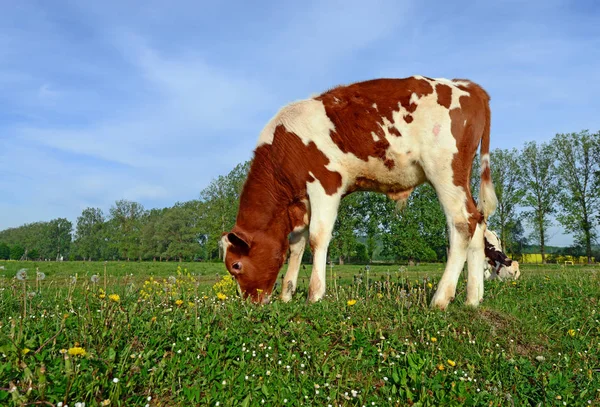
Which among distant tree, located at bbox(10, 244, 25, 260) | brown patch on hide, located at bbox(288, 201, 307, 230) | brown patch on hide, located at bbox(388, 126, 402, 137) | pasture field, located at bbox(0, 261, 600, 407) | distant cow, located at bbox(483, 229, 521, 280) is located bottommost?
distant tree, located at bbox(10, 244, 25, 260)

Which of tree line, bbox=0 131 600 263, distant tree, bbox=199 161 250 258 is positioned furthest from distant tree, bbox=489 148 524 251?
distant tree, bbox=199 161 250 258

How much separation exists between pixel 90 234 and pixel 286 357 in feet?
434

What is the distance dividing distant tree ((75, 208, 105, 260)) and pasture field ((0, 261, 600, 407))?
112m

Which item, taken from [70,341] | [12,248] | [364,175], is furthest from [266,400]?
[12,248]

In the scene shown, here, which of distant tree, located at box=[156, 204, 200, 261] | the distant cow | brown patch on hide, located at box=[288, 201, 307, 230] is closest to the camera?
brown patch on hide, located at box=[288, 201, 307, 230]

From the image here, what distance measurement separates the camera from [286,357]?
3.98 metres

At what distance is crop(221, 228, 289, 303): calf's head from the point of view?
7.14m

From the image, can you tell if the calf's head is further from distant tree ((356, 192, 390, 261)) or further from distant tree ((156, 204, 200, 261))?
distant tree ((156, 204, 200, 261))

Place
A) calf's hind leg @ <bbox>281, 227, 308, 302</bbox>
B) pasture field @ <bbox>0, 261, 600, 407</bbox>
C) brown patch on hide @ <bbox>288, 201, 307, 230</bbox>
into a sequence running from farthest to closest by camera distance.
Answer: calf's hind leg @ <bbox>281, 227, 308, 302</bbox>
brown patch on hide @ <bbox>288, 201, 307, 230</bbox>
pasture field @ <bbox>0, 261, 600, 407</bbox>

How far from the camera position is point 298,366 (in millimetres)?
3885

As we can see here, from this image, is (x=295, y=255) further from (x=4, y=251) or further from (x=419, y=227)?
(x=4, y=251)

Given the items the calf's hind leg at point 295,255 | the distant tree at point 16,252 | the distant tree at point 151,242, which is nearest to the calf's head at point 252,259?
the calf's hind leg at point 295,255

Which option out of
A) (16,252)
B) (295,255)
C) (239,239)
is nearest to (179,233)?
(16,252)

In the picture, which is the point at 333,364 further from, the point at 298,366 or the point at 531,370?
the point at 531,370
